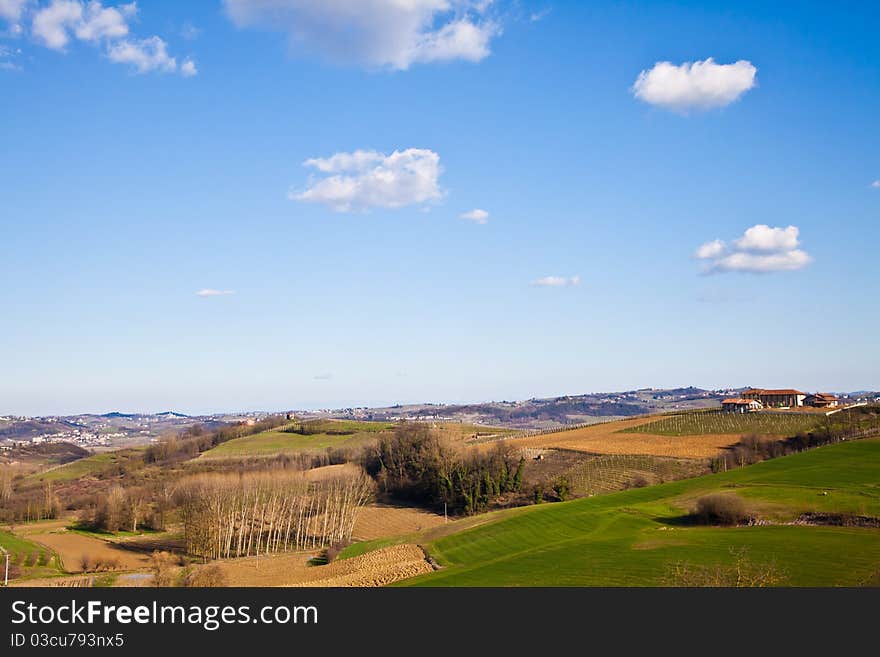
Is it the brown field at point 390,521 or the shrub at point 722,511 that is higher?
the shrub at point 722,511

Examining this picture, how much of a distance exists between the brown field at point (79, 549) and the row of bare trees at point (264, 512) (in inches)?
240

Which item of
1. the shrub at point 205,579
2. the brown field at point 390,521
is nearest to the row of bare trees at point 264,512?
the brown field at point 390,521

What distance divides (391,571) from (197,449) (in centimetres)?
14066

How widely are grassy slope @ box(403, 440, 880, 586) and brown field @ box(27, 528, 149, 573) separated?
122ft

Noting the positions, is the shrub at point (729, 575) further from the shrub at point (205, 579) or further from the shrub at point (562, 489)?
the shrub at point (562, 489)

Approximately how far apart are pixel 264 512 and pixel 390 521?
15.4 metres

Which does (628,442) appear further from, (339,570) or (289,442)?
(289,442)

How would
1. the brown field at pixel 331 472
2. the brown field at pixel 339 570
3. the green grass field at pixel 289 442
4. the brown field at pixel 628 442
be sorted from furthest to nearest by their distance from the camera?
the green grass field at pixel 289 442 → the brown field at pixel 331 472 → the brown field at pixel 628 442 → the brown field at pixel 339 570

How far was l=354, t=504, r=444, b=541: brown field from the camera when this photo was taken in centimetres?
8419

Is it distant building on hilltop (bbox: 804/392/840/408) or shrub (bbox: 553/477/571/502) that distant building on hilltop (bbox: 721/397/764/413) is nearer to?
distant building on hilltop (bbox: 804/392/840/408)

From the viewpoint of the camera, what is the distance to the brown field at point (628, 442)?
103 metres
